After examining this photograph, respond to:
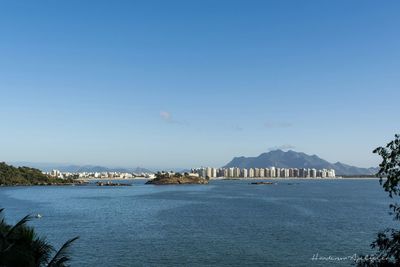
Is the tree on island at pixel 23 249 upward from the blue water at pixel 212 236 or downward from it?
upward

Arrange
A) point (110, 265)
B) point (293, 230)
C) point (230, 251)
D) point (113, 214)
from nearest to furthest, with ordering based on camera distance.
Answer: point (110, 265) < point (230, 251) < point (293, 230) < point (113, 214)

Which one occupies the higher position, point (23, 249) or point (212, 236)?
point (23, 249)

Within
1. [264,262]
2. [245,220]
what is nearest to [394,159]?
[264,262]

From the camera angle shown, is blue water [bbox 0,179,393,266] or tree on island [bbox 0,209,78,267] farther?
blue water [bbox 0,179,393,266]

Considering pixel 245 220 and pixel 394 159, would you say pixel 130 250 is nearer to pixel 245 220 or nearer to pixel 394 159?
pixel 245 220

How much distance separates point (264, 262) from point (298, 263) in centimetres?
365

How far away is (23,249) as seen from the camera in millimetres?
12977

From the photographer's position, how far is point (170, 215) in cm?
9588

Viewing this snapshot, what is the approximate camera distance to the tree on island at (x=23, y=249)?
12.3 m

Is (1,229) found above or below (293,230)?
above

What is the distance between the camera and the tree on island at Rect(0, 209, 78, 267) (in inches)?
486

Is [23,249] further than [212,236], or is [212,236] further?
[212,236]

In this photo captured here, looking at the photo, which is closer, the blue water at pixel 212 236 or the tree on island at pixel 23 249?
the tree on island at pixel 23 249

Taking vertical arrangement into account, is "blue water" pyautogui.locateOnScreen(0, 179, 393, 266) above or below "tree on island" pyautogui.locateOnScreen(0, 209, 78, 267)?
below
